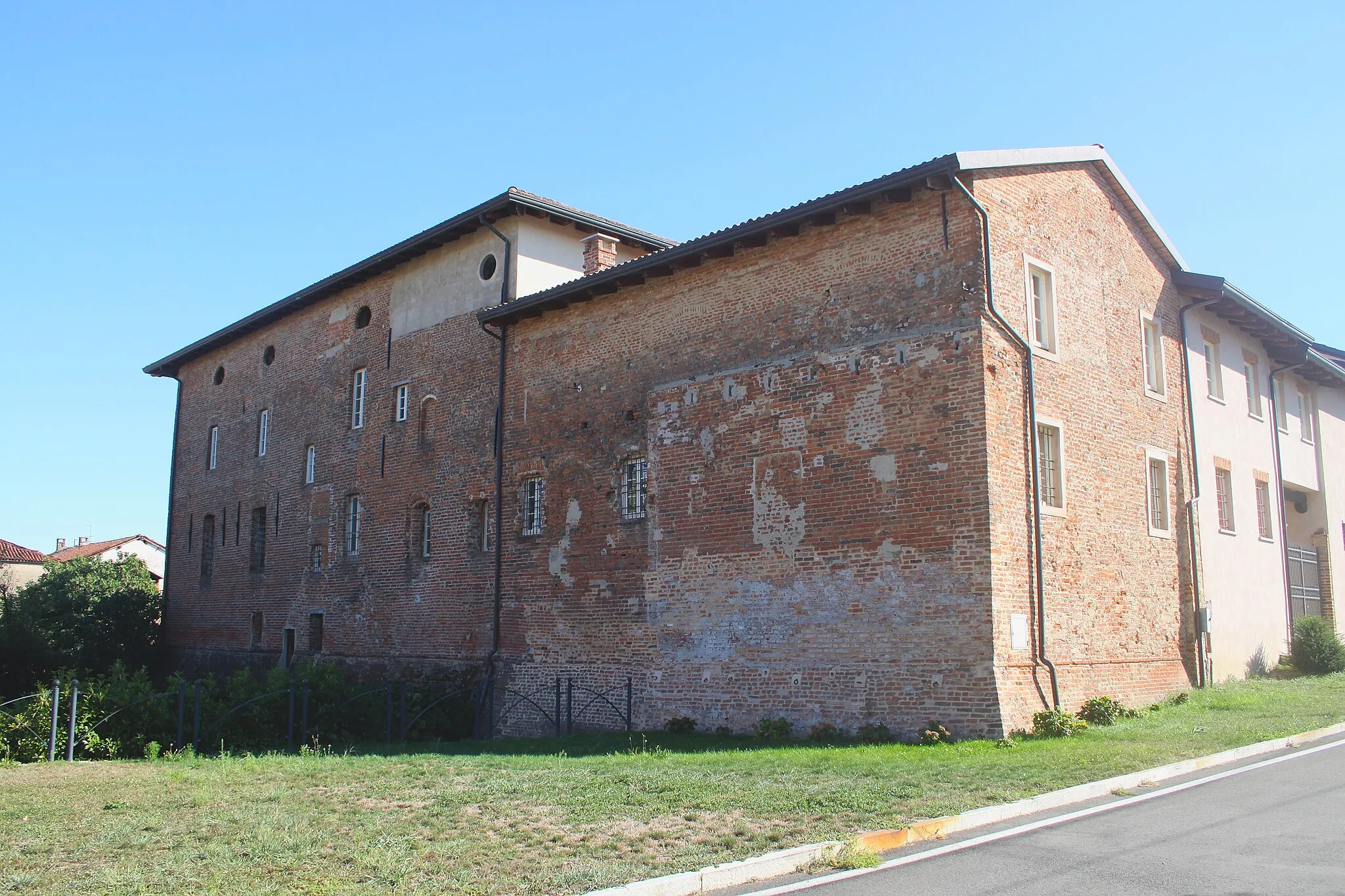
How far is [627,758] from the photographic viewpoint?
12742mm

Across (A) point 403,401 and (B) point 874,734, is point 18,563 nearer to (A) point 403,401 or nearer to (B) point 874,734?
(A) point 403,401

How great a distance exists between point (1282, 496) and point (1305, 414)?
3.74m

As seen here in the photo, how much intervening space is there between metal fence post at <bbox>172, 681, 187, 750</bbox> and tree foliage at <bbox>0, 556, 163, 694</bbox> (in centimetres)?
928

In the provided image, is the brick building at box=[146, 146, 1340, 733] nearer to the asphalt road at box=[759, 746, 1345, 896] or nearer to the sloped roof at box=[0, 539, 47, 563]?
the asphalt road at box=[759, 746, 1345, 896]

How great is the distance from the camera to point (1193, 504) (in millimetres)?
18328

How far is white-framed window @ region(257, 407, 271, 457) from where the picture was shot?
29.4 m

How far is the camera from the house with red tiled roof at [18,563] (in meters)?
53.2

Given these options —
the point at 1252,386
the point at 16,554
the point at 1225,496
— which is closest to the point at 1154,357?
the point at 1225,496

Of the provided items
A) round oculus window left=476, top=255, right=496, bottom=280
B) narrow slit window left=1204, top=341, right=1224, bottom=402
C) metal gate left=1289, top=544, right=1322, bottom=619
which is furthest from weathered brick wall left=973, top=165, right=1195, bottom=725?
round oculus window left=476, top=255, right=496, bottom=280

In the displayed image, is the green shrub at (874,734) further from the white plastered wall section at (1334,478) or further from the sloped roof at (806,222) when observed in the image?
the white plastered wall section at (1334,478)

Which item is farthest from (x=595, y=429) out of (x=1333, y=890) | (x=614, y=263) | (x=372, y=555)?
(x=1333, y=890)

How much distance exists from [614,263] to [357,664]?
34.5 feet

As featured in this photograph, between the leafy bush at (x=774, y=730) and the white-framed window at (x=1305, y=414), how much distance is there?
16.9 m

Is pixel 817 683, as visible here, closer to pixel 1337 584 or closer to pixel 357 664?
pixel 357 664
